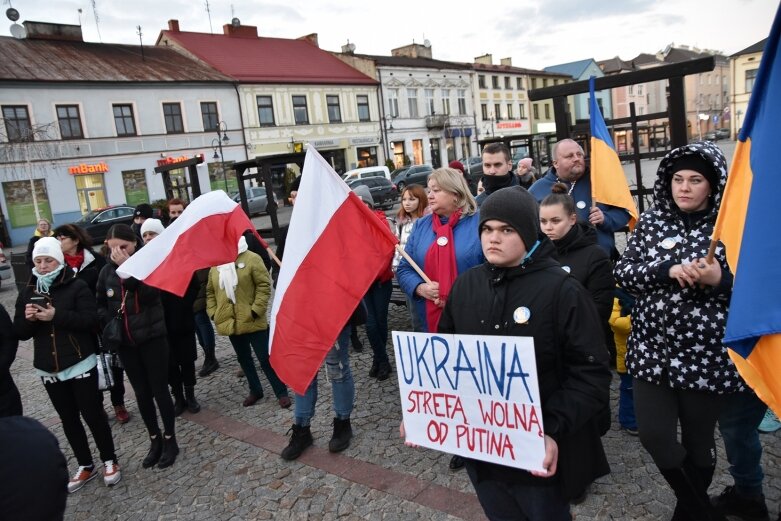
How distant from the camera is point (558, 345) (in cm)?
208

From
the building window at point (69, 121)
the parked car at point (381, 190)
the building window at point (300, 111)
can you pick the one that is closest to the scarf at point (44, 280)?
the parked car at point (381, 190)

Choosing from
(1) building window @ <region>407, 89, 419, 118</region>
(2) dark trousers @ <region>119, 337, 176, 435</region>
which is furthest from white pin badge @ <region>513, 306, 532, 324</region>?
(1) building window @ <region>407, 89, 419, 118</region>

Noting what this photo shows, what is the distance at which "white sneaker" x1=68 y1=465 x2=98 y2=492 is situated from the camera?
413cm

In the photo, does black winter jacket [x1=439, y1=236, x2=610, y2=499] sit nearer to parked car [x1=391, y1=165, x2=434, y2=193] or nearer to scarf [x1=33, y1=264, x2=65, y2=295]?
scarf [x1=33, y1=264, x2=65, y2=295]

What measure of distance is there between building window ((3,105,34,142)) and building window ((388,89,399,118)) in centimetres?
2355

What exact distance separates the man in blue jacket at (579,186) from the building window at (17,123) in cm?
2715

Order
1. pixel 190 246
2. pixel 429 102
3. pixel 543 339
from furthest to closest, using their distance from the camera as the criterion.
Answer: pixel 429 102
pixel 190 246
pixel 543 339

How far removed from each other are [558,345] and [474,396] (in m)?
0.37

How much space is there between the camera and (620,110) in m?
71.4

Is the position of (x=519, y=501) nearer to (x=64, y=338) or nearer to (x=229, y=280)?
(x=64, y=338)

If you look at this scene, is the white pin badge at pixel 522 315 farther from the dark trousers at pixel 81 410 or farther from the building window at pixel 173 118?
the building window at pixel 173 118

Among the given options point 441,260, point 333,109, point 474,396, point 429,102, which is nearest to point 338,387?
point 441,260

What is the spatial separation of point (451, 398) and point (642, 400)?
103 centimetres

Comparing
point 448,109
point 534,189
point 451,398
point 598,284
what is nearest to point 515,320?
point 451,398
